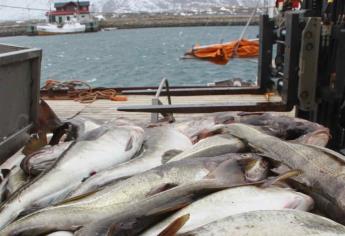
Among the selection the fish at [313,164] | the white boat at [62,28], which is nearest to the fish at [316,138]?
the fish at [313,164]

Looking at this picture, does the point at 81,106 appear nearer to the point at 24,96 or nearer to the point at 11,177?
the point at 24,96

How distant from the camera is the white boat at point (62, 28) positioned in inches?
4754

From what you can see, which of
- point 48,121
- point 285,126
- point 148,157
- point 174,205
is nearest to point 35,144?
point 48,121

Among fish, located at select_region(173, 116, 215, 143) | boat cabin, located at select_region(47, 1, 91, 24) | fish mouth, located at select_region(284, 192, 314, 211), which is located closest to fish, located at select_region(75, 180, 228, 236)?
fish mouth, located at select_region(284, 192, 314, 211)

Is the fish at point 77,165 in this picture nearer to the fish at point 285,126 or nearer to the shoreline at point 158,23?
the fish at point 285,126

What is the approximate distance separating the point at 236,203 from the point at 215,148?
1.01m

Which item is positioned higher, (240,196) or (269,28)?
(269,28)

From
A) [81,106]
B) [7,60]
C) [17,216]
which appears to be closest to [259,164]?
[17,216]

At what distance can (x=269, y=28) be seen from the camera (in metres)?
7.25

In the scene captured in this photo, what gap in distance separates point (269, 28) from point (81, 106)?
4.59 meters

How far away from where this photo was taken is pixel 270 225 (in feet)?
8.10

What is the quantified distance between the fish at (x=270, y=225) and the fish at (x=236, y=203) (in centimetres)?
14

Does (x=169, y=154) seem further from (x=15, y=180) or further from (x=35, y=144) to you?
(x=35, y=144)

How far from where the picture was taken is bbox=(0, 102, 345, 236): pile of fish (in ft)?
8.41
